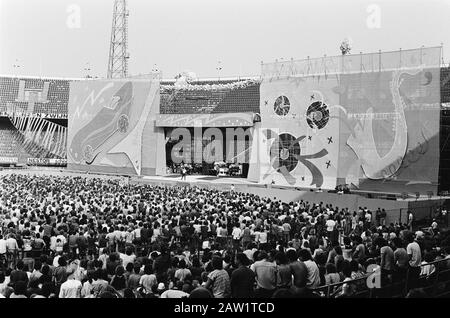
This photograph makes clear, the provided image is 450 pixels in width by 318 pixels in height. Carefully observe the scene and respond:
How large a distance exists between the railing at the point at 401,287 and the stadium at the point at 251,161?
24 millimetres

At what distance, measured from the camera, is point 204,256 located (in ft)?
29.0

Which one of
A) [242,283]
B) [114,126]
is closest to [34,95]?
[114,126]

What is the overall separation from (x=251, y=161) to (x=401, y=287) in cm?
2767

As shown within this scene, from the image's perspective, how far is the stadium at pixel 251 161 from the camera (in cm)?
999

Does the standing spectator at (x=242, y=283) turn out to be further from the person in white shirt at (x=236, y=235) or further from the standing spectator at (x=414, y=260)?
the person in white shirt at (x=236, y=235)

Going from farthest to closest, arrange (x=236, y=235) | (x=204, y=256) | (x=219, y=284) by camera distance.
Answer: (x=236, y=235), (x=204, y=256), (x=219, y=284)

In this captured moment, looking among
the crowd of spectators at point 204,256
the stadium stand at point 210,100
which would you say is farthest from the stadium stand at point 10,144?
the crowd of spectators at point 204,256

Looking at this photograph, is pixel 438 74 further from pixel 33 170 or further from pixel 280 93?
pixel 33 170

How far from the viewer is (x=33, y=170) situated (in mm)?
43719

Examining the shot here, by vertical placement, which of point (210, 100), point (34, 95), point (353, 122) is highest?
point (34, 95)

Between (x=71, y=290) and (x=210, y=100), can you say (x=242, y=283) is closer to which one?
(x=71, y=290)

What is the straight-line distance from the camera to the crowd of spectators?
6.67 metres

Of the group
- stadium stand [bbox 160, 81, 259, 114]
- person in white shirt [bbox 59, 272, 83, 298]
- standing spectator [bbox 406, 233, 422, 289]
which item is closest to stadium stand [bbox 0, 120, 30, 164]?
stadium stand [bbox 160, 81, 259, 114]

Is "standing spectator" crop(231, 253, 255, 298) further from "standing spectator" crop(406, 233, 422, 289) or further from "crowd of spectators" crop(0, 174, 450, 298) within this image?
"standing spectator" crop(406, 233, 422, 289)
